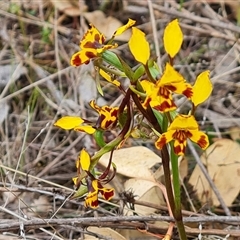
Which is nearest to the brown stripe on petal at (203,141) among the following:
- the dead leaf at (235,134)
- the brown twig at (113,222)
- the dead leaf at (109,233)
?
the brown twig at (113,222)

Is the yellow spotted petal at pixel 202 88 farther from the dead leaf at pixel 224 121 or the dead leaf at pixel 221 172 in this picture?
the dead leaf at pixel 224 121

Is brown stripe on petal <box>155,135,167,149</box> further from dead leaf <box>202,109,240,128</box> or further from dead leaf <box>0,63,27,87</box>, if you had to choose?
dead leaf <box>0,63,27,87</box>

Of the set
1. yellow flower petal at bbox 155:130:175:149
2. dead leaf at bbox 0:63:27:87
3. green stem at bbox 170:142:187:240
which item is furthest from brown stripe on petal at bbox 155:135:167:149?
dead leaf at bbox 0:63:27:87

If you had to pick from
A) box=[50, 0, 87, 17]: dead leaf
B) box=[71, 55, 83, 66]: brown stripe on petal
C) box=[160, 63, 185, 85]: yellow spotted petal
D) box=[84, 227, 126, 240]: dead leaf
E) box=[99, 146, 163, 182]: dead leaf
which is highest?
box=[160, 63, 185, 85]: yellow spotted petal

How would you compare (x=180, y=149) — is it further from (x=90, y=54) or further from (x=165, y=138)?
(x=90, y=54)

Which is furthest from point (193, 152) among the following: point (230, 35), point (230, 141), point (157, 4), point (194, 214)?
point (157, 4)

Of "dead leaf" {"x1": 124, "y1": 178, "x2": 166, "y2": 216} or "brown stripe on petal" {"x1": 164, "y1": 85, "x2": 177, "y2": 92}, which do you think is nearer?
"brown stripe on petal" {"x1": 164, "y1": 85, "x2": 177, "y2": 92}
